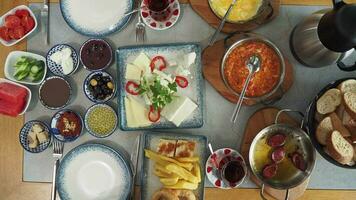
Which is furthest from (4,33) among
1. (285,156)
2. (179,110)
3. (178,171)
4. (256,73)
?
(285,156)

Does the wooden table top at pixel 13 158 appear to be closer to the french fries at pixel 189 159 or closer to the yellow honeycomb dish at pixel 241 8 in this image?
the yellow honeycomb dish at pixel 241 8

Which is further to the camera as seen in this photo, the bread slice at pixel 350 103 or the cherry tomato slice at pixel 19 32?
the cherry tomato slice at pixel 19 32

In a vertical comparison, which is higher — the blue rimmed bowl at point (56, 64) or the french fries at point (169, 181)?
the blue rimmed bowl at point (56, 64)

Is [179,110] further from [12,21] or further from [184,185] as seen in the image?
[12,21]

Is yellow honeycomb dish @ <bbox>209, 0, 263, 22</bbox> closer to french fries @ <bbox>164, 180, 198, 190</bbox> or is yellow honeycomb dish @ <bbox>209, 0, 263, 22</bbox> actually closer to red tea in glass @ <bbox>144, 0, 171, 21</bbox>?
red tea in glass @ <bbox>144, 0, 171, 21</bbox>

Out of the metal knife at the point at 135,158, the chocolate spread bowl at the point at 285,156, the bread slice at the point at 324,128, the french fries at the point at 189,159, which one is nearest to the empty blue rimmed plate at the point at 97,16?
the metal knife at the point at 135,158

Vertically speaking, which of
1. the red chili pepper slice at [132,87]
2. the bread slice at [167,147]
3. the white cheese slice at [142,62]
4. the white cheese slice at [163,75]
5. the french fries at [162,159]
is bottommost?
the french fries at [162,159]

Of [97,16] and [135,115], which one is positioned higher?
[97,16]

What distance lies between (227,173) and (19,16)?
885mm

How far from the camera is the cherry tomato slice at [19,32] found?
140 centimetres

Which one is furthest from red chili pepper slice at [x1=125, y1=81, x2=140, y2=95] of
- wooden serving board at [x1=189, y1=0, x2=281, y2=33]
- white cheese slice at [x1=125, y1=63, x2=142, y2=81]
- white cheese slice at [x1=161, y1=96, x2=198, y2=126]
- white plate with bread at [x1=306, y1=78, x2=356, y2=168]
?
white plate with bread at [x1=306, y1=78, x2=356, y2=168]

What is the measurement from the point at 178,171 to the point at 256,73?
41cm

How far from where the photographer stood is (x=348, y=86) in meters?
1.29

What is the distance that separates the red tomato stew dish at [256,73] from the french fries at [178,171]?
29cm
